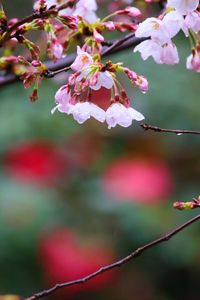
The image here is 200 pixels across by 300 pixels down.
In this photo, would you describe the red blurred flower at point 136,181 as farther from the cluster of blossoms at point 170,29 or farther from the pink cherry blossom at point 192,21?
the pink cherry blossom at point 192,21

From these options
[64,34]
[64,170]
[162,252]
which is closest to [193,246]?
[162,252]

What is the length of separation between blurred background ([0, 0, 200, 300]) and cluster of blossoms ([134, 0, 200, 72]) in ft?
6.04

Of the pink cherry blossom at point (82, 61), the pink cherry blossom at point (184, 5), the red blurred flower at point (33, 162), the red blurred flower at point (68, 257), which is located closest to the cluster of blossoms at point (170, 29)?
the pink cherry blossom at point (184, 5)

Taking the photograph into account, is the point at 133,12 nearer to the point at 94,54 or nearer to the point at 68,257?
the point at 94,54

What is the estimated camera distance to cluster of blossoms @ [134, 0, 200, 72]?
95 centimetres

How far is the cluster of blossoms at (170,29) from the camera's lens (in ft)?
3.13

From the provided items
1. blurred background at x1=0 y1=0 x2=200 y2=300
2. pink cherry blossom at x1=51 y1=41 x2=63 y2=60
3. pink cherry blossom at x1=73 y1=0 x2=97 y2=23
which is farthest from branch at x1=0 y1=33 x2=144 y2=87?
blurred background at x1=0 y1=0 x2=200 y2=300

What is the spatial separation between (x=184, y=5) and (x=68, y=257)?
2210mm

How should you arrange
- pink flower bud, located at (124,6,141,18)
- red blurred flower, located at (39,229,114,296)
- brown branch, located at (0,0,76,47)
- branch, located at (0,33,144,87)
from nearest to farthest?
brown branch, located at (0,0,76,47) < pink flower bud, located at (124,6,141,18) < branch, located at (0,33,144,87) < red blurred flower, located at (39,229,114,296)

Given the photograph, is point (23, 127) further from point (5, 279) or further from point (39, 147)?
point (5, 279)

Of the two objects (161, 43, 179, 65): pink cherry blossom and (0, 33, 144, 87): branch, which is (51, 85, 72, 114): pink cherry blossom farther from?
(0, 33, 144, 87): branch

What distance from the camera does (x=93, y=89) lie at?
96 cm

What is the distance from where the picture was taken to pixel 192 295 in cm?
345

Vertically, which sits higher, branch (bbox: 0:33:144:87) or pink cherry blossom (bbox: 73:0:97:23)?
pink cherry blossom (bbox: 73:0:97:23)
